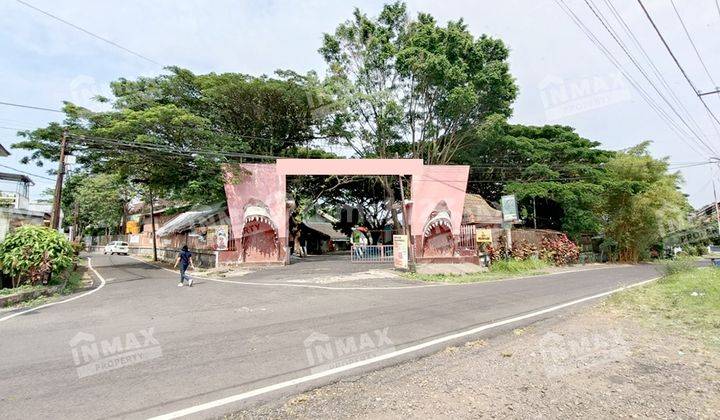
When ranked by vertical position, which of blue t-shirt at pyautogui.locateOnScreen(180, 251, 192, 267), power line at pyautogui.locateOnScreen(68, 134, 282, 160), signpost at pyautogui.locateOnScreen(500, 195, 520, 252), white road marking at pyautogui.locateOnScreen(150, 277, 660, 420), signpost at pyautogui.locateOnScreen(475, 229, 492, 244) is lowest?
white road marking at pyautogui.locateOnScreen(150, 277, 660, 420)

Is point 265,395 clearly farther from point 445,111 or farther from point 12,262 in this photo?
point 445,111

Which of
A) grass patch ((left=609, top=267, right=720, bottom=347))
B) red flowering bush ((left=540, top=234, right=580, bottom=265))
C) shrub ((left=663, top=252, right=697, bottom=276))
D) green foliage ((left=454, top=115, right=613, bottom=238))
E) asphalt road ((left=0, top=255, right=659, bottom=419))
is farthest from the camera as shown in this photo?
green foliage ((left=454, top=115, right=613, bottom=238))

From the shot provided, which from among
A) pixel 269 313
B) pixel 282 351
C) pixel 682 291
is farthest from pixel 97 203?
pixel 682 291

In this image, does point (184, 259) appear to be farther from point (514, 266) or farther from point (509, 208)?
point (509, 208)

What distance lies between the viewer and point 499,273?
19625 millimetres

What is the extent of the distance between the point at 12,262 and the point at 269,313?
29.1 feet

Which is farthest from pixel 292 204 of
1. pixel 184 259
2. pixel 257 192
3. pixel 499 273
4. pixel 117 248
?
pixel 117 248

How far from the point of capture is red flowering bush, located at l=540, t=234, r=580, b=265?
85.5ft

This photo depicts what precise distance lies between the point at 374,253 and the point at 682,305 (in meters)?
16.0

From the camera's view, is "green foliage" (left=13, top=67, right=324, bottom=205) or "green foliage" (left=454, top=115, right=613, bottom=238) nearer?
"green foliage" (left=13, top=67, right=324, bottom=205)

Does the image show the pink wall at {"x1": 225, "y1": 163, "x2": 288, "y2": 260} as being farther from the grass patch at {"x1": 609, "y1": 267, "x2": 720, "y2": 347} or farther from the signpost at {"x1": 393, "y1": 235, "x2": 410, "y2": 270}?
the grass patch at {"x1": 609, "y1": 267, "x2": 720, "y2": 347}

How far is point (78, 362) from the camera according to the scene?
5363 mm

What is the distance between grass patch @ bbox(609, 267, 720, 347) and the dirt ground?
1.00 m

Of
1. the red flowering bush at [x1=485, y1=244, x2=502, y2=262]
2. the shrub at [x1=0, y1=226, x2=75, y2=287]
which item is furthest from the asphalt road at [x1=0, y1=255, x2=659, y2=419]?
the red flowering bush at [x1=485, y1=244, x2=502, y2=262]
